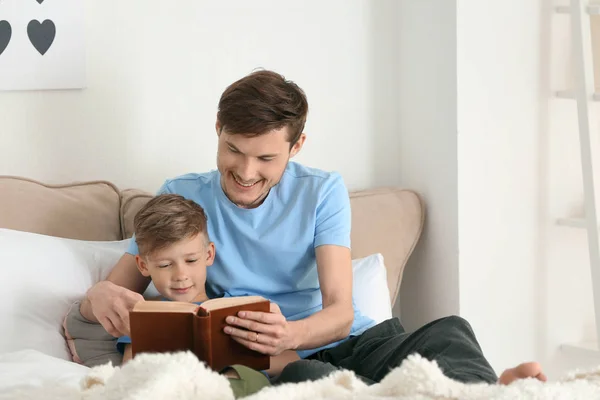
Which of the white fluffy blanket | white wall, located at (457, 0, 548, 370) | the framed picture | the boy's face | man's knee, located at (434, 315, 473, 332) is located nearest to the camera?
the white fluffy blanket

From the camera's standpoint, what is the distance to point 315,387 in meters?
1.14

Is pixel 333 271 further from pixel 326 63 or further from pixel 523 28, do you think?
pixel 523 28

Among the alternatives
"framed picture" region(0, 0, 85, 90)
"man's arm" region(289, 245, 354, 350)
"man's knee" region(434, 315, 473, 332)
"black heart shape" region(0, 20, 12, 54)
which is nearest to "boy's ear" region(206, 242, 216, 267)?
"man's arm" region(289, 245, 354, 350)

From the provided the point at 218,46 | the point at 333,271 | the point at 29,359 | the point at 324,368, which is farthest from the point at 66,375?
the point at 218,46

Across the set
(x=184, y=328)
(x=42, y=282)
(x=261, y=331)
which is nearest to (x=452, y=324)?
(x=261, y=331)

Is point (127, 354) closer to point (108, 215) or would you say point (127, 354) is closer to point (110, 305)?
point (110, 305)

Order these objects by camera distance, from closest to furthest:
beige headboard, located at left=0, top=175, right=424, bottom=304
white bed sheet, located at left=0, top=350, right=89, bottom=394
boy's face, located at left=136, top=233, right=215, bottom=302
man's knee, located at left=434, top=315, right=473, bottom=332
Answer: white bed sheet, located at left=0, top=350, right=89, bottom=394 < man's knee, located at left=434, top=315, right=473, bottom=332 < boy's face, located at left=136, top=233, right=215, bottom=302 < beige headboard, located at left=0, top=175, right=424, bottom=304

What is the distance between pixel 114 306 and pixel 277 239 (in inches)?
15.9

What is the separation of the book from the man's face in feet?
1.29

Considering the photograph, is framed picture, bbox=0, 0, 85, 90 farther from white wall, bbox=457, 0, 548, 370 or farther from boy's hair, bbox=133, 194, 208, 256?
white wall, bbox=457, 0, 548, 370

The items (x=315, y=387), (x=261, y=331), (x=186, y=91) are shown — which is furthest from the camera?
(x=186, y=91)

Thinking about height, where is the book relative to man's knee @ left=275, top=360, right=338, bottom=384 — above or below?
above

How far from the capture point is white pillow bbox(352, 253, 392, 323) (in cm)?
204

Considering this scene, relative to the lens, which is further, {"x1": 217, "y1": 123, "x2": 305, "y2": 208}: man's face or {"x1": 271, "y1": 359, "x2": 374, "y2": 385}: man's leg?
{"x1": 217, "y1": 123, "x2": 305, "y2": 208}: man's face
